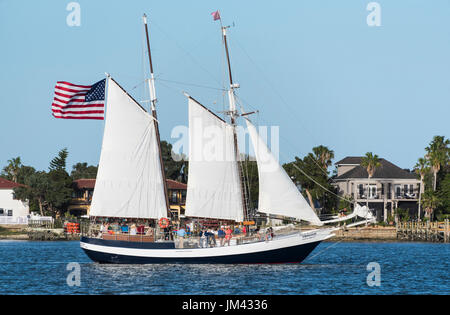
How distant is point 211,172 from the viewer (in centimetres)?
5384

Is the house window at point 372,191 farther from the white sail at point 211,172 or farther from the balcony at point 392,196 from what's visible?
the white sail at point 211,172

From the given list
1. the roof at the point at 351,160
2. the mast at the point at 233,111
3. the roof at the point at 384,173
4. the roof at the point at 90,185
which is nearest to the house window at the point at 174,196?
the roof at the point at 90,185

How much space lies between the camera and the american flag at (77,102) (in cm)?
5003

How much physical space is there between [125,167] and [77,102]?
6441 mm

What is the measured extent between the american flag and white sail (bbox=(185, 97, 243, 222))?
23.7ft

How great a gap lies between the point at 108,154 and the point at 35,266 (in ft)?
32.1

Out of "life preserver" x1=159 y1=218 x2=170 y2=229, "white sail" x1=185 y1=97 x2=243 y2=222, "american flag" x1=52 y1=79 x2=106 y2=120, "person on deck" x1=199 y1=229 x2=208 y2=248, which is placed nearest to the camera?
"american flag" x1=52 y1=79 x2=106 y2=120

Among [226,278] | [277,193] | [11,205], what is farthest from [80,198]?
[226,278]

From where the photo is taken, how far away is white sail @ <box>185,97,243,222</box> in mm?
53781

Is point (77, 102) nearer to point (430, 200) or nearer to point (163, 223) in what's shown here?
point (163, 223)

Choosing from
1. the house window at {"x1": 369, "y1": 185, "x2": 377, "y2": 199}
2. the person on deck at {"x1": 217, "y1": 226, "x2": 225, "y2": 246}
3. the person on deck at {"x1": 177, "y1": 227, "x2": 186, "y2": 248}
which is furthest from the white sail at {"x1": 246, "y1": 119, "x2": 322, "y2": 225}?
the house window at {"x1": 369, "y1": 185, "x2": 377, "y2": 199}

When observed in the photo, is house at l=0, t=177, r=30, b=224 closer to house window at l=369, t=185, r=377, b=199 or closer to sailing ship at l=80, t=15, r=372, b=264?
house window at l=369, t=185, r=377, b=199

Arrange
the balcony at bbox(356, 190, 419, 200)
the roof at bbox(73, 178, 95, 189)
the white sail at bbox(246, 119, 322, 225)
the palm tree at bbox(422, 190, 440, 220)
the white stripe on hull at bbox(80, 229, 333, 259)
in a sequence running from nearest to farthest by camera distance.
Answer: the white sail at bbox(246, 119, 322, 225), the white stripe on hull at bbox(80, 229, 333, 259), the palm tree at bbox(422, 190, 440, 220), the roof at bbox(73, 178, 95, 189), the balcony at bbox(356, 190, 419, 200)
